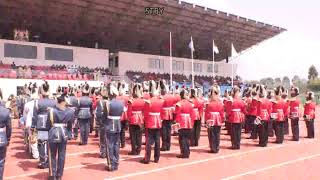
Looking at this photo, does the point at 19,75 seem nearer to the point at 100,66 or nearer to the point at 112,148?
the point at 100,66

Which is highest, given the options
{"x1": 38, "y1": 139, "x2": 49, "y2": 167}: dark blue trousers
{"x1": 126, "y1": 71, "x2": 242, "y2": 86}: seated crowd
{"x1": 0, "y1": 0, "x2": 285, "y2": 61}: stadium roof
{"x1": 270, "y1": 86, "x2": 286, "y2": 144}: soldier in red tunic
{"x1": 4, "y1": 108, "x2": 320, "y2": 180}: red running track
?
{"x1": 0, "y1": 0, "x2": 285, "y2": 61}: stadium roof

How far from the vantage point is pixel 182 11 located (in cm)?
3950

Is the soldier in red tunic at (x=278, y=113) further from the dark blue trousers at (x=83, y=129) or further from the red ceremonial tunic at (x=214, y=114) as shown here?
the dark blue trousers at (x=83, y=129)

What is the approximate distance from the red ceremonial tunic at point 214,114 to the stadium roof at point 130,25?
23.9 metres

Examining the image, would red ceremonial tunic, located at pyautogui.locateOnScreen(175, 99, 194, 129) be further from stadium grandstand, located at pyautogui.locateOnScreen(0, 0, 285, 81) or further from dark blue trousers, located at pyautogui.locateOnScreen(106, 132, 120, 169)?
stadium grandstand, located at pyautogui.locateOnScreen(0, 0, 285, 81)

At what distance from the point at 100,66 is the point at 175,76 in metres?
8.91

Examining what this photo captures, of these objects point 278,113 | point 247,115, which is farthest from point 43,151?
point 247,115

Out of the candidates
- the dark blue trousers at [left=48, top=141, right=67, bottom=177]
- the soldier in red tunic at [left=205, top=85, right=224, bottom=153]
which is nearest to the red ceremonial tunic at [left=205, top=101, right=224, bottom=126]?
the soldier in red tunic at [left=205, top=85, right=224, bottom=153]

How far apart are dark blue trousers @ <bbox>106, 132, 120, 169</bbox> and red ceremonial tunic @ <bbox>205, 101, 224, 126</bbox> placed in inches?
132

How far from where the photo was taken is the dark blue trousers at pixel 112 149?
31.6 feet

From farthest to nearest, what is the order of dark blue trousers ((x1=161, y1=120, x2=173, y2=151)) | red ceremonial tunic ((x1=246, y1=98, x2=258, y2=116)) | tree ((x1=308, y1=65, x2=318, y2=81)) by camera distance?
tree ((x1=308, y1=65, x2=318, y2=81))
red ceremonial tunic ((x1=246, y1=98, x2=258, y2=116))
dark blue trousers ((x1=161, y1=120, x2=173, y2=151))

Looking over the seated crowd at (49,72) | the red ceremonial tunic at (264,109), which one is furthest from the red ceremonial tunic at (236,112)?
the seated crowd at (49,72)

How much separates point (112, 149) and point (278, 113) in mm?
6708

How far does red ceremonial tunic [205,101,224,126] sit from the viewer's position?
1227 cm
